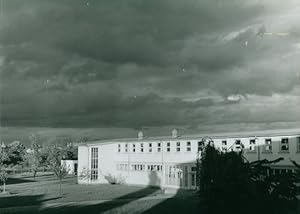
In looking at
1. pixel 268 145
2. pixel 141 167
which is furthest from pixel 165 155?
pixel 268 145

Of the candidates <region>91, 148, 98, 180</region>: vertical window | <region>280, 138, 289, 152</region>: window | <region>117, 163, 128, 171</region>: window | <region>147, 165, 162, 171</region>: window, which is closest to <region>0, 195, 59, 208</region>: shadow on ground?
<region>147, 165, 162, 171</region>: window

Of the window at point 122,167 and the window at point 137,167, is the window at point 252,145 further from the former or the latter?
the window at point 122,167

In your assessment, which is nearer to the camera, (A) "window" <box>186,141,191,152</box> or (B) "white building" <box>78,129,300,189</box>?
(B) "white building" <box>78,129,300,189</box>

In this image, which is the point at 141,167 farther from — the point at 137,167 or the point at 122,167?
the point at 122,167

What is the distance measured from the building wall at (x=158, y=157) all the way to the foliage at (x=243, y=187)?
21.8 metres

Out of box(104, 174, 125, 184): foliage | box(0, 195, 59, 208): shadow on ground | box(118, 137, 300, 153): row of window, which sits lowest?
box(0, 195, 59, 208): shadow on ground

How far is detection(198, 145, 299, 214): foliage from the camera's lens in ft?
29.1

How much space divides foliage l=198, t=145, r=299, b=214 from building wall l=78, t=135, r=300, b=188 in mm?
21829

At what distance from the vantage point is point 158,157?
4228cm

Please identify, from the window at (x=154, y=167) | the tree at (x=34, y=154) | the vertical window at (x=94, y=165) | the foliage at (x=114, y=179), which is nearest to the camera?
the window at (x=154, y=167)

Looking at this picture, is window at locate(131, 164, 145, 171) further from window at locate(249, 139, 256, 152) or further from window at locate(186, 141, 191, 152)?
window at locate(249, 139, 256, 152)

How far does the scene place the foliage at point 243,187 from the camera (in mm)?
8859

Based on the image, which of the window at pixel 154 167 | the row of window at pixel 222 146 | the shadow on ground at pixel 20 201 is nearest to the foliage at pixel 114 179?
the row of window at pixel 222 146

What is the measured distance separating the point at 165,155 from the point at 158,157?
1.08 meters
